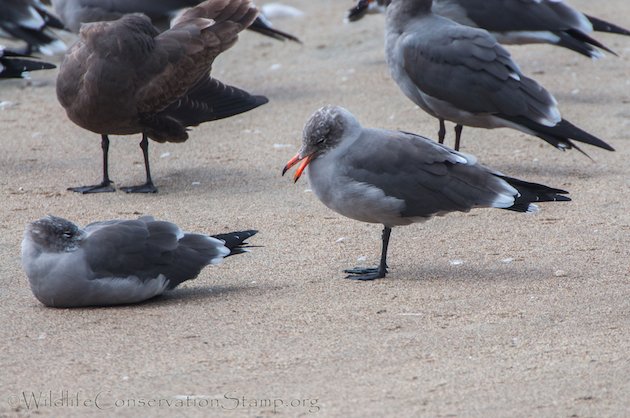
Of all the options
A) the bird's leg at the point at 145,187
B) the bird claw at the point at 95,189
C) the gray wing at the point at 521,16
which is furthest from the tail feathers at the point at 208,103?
the gray wing at the point at 521,16

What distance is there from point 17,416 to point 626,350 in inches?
89.0

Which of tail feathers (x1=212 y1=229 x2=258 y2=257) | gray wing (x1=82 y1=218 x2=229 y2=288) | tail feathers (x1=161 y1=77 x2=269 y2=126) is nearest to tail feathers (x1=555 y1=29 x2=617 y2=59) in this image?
tail feathers (x1=161 y1=77 x2=269 y2=126)

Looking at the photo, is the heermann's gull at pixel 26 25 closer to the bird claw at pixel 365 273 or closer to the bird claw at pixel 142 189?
the bird claw at pixel 142 189

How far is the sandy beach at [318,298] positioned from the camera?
4.06 m

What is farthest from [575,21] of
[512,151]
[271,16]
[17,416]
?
[17,416]

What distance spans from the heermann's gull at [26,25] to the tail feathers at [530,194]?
5708mm

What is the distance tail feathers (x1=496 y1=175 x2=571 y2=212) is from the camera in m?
5.53

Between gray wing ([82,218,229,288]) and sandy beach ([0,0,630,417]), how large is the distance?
16 centimetres

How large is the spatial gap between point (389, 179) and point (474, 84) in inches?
84.3

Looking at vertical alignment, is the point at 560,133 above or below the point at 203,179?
above

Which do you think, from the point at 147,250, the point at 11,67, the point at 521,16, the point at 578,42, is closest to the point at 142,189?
the point at 11,67

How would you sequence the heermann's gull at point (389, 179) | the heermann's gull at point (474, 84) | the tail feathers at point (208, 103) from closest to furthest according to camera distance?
the heermann's gull at point (389, 179) < the heermann's gull at point (474, 84) < the tail feathers at point (208, 103)

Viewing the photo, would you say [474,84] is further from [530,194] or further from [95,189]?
[95,189]

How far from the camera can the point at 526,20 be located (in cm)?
905
